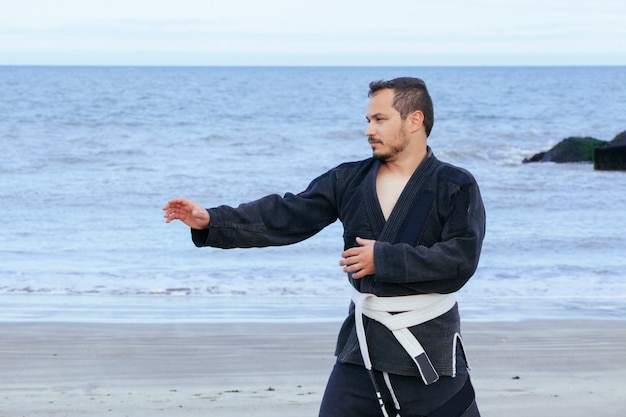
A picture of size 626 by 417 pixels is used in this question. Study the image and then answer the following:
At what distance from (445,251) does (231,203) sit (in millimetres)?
15957

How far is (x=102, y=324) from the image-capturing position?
784 centimetres

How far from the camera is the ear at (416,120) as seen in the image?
3146 millimetres

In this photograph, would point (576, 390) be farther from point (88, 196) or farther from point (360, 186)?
point (88, 196)

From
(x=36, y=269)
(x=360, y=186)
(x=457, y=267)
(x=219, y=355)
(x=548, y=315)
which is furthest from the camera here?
(x=36, y=269)

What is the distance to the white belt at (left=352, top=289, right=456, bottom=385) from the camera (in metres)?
3.09

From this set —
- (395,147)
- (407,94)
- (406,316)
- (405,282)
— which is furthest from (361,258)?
(407,94)

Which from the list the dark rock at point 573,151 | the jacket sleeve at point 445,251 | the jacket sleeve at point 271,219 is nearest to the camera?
the jacket sleeve at point 445,251

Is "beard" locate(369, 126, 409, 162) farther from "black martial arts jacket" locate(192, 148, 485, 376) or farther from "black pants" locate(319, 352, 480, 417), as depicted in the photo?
"black pants" locate(319, 352, 480, 417)

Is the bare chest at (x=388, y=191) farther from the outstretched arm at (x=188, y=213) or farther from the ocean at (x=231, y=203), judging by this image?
the ocean at (x=231, y=203)

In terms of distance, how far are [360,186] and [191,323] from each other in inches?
193

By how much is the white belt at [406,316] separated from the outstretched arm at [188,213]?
57 centimetres

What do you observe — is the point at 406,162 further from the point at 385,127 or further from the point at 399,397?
the point at 399,397

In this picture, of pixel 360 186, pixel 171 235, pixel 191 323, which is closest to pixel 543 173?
pixel 171 235

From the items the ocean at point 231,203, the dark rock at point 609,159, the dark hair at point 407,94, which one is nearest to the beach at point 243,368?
the ocean at point 231,203
